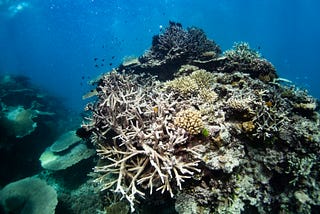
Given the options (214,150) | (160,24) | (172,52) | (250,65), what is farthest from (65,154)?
(160,24)

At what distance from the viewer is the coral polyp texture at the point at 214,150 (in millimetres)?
3787

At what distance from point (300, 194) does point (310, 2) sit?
7355 cm

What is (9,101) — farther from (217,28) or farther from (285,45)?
(285,45)

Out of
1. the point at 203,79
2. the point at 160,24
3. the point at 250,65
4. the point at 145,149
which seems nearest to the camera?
the point at 145,149

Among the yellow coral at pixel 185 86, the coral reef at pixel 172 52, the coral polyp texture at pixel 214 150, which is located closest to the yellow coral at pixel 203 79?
the yellow coral at pixel 185 86

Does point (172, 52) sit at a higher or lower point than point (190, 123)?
higher

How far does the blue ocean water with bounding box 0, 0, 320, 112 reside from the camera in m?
46.9

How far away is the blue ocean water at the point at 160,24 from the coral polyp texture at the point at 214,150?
901 inches

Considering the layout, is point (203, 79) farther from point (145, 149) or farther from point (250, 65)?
point (145, 149)

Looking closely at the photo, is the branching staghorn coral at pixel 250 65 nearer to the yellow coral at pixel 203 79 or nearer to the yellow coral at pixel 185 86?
the yellow coral at pixel 203 79

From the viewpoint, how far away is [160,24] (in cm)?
6512

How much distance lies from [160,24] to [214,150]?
2566 inches

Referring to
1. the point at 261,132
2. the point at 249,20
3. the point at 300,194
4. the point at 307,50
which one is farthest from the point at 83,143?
the point at 307,50

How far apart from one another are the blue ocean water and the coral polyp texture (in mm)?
22893
